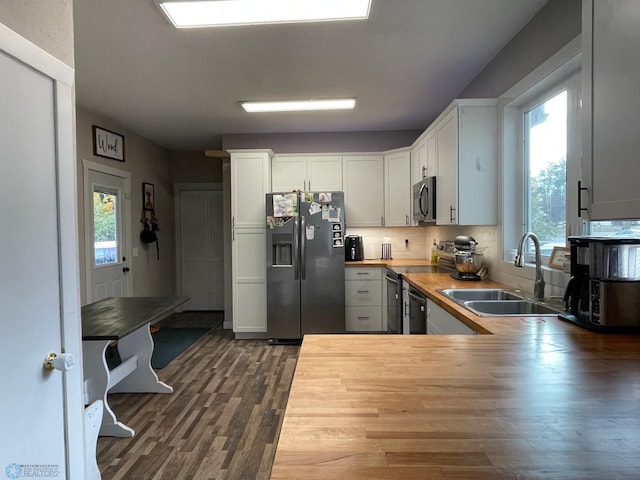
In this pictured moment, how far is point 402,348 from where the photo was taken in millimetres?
1308

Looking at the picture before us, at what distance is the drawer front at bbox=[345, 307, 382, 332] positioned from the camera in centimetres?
424

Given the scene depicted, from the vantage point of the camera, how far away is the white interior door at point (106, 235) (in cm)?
387

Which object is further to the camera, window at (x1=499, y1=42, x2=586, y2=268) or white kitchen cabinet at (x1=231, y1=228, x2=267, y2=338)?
white kitchen cabinet at (x1=231, y1=228, x2=267, y2=338)

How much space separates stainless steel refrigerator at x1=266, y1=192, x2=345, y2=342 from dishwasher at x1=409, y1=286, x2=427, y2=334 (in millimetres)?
1215

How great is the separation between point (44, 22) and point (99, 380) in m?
2.04

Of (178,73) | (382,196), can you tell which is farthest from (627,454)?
(382,196)

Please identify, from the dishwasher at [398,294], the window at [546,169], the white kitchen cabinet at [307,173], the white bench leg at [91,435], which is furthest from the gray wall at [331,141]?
the white bench leg at [91,435]

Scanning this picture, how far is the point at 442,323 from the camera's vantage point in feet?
7.33

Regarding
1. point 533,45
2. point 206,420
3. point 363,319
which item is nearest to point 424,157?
point 533,45

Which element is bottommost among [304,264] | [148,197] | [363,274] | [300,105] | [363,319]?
[363,319]

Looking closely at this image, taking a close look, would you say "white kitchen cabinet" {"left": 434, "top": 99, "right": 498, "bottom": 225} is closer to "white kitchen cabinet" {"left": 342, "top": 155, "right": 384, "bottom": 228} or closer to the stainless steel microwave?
the stainless steel microwave

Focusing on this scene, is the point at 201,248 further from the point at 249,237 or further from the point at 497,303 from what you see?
the point at 497,303

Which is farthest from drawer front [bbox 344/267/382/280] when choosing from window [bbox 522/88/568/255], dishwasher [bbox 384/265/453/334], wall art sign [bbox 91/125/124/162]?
wall art sign [bbox 91/125/124/162]

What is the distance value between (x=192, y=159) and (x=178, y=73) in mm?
2997
